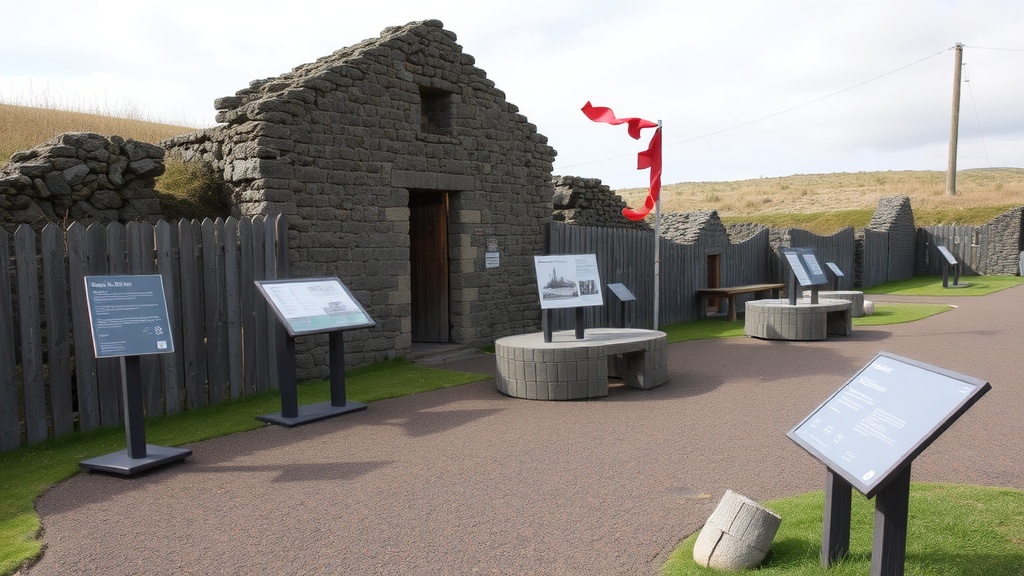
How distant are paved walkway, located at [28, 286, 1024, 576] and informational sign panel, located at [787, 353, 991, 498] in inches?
46.1

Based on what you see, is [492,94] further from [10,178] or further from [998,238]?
[998,238]

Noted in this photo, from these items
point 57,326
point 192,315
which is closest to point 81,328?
point 57,326

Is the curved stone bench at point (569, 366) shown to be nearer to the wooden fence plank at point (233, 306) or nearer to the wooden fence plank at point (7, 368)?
the wooden fence plank at point (233, 306)

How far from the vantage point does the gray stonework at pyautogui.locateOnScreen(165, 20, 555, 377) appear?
9.38 m

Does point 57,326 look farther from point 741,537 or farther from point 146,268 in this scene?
point 741,537

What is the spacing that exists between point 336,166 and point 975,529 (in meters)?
8.00

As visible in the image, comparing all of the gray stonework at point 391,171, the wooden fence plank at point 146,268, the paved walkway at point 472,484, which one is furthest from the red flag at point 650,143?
the wooden fence plank at point 146,268

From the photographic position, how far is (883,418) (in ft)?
11.1

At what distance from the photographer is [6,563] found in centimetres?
417

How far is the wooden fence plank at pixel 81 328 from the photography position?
22.1ft

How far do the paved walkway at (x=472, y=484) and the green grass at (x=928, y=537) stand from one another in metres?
0.41

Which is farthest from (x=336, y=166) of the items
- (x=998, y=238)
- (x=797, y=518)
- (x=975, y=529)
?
(x=998, y=238)

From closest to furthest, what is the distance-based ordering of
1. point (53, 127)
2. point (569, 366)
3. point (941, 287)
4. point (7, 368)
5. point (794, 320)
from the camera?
point (7, 368) < point (569, 366) < point (794, 320) < point (53, 127) < point (941, 287)

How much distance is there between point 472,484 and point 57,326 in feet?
13.3
